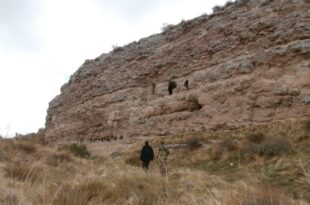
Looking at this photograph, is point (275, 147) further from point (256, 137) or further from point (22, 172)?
point (22, 172)

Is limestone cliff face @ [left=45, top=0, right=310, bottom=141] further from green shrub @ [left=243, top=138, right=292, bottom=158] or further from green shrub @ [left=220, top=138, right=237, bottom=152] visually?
green shrub @ [left=243, top=138, right=292, bottom=158]

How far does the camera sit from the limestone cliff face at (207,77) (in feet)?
42.7

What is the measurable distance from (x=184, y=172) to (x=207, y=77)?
6.59 m

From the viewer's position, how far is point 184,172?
9586mm

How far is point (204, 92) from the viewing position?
15.2 m

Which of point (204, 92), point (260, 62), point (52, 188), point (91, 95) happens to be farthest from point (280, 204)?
point (91, 95)

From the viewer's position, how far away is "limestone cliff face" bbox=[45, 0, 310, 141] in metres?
13.0

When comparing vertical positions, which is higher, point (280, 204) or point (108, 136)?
point (108, 136)

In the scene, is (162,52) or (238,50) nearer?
(238,50)

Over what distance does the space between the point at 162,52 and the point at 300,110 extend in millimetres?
7856

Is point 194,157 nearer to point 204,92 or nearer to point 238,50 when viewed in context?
point 204,92

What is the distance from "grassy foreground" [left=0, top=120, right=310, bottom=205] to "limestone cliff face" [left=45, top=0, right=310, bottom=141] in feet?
2.19

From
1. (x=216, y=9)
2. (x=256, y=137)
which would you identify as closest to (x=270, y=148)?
(x=256, y=137)

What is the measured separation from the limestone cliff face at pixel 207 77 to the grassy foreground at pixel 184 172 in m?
0.67
